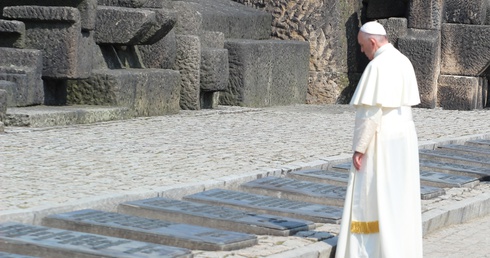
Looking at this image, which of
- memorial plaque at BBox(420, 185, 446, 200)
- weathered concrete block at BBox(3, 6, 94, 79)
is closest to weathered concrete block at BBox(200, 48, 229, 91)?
weathered concrete block at BBox(3, 6, 94, 79)

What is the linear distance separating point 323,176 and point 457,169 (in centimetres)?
137

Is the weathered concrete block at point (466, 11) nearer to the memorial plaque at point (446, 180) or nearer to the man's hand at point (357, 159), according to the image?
the memorial plaque at point (446, 180)

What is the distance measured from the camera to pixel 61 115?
11.1m

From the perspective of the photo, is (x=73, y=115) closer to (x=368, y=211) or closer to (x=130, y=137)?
(x=130, y=137)

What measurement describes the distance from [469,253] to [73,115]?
5.18 meters

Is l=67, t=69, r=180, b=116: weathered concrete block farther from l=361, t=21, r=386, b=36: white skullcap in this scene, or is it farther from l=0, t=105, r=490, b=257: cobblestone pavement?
l=361, t=21, r=386, b=36: white skullcap

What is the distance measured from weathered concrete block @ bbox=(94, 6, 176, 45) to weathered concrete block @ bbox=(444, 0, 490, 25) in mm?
5757

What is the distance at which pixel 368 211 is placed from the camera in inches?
245

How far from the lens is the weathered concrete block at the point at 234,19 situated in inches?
586

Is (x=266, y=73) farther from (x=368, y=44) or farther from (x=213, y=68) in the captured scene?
(x=368, y=44)

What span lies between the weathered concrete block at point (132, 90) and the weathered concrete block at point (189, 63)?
1.14ft

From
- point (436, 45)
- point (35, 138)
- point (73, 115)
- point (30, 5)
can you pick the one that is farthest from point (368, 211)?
point (436, 45)

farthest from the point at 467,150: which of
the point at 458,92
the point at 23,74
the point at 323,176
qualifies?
the point at 458,92

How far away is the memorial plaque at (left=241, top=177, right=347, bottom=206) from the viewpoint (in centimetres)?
785
